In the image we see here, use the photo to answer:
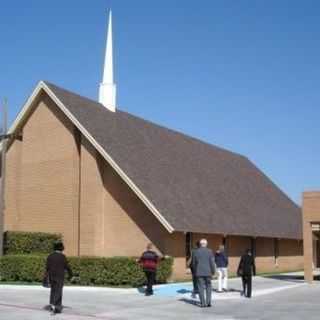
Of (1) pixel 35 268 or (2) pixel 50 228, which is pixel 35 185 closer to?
(2) pixel 50 228

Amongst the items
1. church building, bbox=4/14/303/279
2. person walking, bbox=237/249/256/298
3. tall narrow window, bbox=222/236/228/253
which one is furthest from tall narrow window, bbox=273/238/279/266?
person walking, bbox=237/249/256/298

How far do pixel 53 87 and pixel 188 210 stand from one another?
8677mm


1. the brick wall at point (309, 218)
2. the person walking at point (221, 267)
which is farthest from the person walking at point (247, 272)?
the brick wall at point (309, 218)

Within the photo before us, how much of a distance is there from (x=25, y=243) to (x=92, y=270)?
4940 millimetres

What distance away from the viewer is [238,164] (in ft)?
154

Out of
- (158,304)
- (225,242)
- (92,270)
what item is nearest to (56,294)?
(158,304)

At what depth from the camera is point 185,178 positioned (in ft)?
112

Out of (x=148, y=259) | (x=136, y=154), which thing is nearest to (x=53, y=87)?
(x=136, y=154)

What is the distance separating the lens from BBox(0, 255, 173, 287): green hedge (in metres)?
24.8

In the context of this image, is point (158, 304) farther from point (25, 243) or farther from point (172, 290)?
point (25, 243)

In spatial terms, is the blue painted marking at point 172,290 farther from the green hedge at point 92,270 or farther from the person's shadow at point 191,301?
the person's shadow at point 191,301

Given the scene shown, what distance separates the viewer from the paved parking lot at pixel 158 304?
16.3 m

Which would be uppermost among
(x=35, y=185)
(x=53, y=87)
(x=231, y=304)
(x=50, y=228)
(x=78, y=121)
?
(x=53, y=87)

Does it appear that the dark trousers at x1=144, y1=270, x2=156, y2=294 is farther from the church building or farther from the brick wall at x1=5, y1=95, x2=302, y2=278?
the brick wall at x1=5, y1=95, x2=302, y2=278
